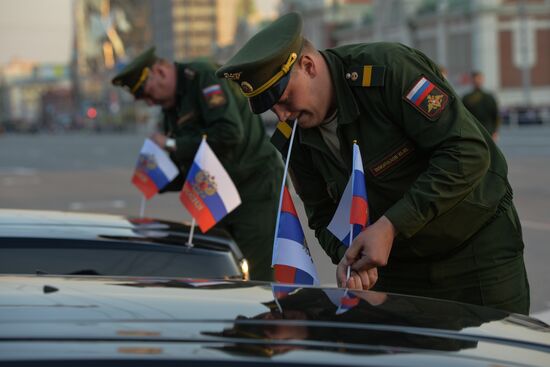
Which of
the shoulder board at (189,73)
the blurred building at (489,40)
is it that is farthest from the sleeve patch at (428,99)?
the blurred building at (489,40)

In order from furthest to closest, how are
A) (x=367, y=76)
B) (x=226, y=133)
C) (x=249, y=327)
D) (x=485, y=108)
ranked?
(x=485, y=108)
(x=226, y=133)
(x=367, y=76)
(x=249, y=327)

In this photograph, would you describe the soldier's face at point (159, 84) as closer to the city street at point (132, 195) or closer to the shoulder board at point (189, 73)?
the shoulder board at point (189, 73)

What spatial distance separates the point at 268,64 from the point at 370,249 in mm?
645

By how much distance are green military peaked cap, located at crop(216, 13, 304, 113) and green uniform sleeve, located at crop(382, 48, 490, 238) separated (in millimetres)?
333

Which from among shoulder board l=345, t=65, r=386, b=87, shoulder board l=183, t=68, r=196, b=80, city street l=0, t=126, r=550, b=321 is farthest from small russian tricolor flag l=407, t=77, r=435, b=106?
city street l=0, t=126, r=550, b=321

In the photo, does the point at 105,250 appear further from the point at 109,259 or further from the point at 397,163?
the point at 397,163

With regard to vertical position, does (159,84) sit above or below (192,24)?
above

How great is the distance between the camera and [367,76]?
356cm

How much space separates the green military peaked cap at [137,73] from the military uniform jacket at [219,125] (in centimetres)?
20

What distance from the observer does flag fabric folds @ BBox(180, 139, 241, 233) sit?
5863mm

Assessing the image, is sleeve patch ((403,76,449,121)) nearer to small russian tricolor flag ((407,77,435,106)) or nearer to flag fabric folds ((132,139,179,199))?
small russian tricolor flag ((407,77,435,106))

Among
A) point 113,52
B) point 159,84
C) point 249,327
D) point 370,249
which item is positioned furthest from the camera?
point 113,52

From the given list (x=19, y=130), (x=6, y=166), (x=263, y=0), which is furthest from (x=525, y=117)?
(x=263, y=0)

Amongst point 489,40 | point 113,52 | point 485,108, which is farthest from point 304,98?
point 113,52
